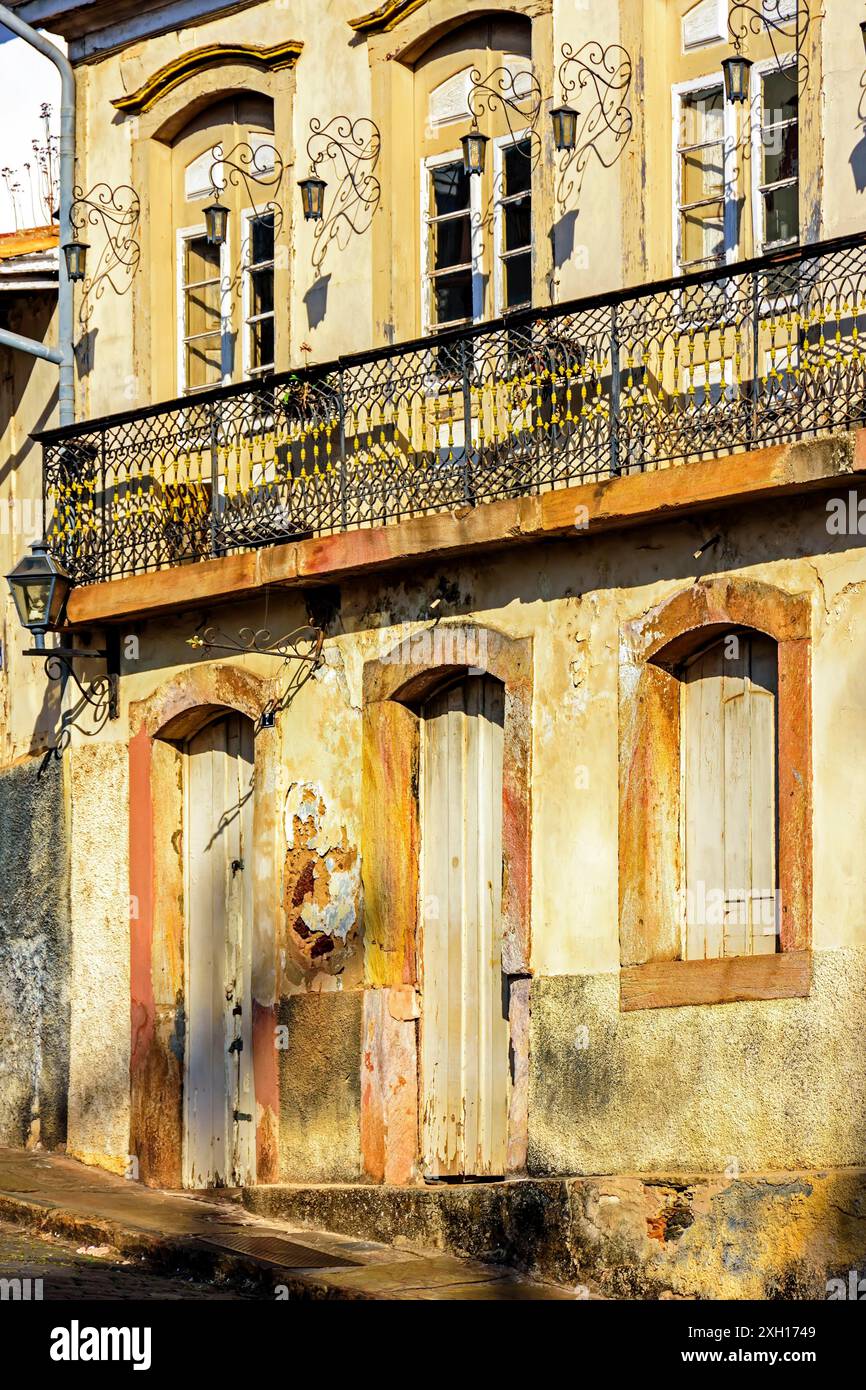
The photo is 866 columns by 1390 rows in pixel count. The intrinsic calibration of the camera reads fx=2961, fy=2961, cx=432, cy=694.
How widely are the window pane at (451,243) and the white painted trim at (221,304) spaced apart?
6.09 ft

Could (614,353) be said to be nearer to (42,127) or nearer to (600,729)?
(600,729)

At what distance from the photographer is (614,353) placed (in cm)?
1638

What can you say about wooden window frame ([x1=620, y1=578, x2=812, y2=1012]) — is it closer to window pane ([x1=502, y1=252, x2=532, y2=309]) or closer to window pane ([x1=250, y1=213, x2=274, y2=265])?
window pane ([x1=502, y1=252, x2=532, y2=309])

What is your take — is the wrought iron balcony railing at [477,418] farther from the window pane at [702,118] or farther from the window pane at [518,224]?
the window pane at [702,118]

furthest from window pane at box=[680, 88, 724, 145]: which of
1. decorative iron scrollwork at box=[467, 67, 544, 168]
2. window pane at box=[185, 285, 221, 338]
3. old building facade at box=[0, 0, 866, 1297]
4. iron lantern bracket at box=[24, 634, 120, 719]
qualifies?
iron lantern bracket at box=[24, 634, 120, 719]

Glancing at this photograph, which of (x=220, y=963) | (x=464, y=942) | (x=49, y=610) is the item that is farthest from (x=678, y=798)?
(x=49, y=610)

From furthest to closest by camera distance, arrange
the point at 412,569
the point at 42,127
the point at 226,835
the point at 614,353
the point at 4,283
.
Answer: the point at 42,127 < the point at 4,283 < the point at 226,835 < the point at 412,569 < the point at 614,353

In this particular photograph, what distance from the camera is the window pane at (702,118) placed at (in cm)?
1689

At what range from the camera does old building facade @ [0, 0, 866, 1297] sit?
1544 centimetres

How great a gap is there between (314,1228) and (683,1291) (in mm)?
3052

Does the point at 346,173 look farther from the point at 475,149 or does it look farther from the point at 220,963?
the point at 220,963

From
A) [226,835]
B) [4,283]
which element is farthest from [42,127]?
→ [226,835]

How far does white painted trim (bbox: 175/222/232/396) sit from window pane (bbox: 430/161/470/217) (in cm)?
183

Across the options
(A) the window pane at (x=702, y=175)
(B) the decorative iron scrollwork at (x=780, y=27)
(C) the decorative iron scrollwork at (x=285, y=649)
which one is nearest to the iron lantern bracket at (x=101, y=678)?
(C) the decorative iron scrollwork at (x=285, y=649)
